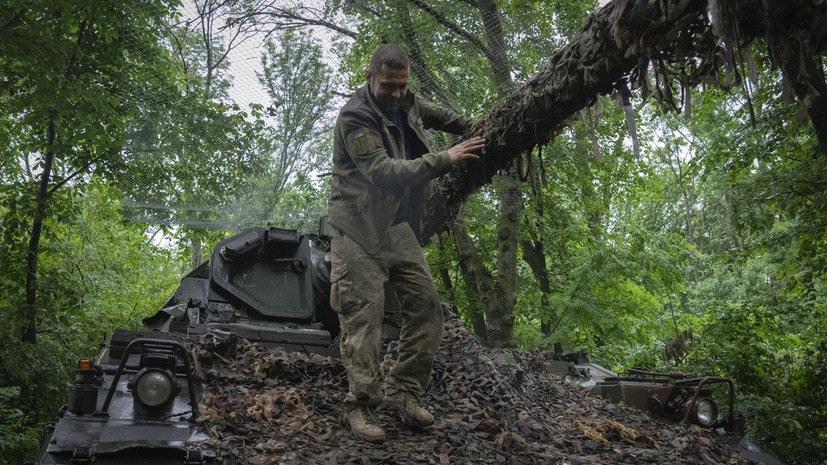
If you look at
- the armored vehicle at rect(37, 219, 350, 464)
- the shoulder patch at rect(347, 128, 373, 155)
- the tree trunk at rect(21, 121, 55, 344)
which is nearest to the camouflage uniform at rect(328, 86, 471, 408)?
the shoulder patch at rect(347, 128, 373, 155)

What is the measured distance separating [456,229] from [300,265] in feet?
14.2

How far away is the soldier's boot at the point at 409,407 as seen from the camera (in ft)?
12.5

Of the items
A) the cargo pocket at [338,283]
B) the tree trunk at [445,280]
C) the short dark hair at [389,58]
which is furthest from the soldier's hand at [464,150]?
the tree trunk at [445,280]

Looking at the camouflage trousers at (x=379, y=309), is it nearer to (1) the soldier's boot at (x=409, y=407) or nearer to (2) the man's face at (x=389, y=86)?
(1) the soldier's boot at (x=409, y=407)

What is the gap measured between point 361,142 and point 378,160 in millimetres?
147

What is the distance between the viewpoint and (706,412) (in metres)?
4.38

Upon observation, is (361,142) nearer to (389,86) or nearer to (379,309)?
(389,86)

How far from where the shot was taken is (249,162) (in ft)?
33.7

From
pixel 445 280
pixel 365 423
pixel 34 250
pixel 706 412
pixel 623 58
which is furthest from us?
pixel 445 280

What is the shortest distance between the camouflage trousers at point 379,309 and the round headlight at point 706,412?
5.87 feet

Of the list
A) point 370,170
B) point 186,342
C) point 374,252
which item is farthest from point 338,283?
point 186,342

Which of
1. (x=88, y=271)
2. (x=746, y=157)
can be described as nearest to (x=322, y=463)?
(x=746, y=157)

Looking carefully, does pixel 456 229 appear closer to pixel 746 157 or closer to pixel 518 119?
pixel 746 157

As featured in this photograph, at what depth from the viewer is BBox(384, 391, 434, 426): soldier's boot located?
3.81 m
